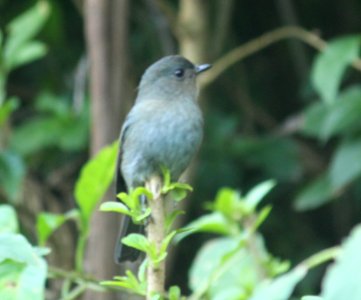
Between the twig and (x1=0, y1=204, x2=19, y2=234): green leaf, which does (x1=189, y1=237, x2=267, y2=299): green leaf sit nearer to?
(x1=0, y1=204, x2=19, y2=234): green leaf

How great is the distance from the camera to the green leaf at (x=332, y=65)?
2969 mm

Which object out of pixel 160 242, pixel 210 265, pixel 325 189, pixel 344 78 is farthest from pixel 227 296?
pixel 344 78

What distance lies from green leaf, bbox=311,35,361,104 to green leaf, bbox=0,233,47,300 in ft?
5.57

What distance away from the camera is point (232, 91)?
13.6 ft

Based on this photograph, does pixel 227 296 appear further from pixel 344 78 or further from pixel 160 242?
pixel 344 78

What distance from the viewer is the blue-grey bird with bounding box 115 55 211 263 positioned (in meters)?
2.28

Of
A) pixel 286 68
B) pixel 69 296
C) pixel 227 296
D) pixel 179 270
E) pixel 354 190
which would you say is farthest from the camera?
pixel 286 68

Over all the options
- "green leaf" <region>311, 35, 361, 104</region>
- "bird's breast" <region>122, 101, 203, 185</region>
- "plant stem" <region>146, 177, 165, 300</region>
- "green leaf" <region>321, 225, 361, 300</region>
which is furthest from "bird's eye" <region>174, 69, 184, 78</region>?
"green leaf" <region>321, 225, 361, 300</region>

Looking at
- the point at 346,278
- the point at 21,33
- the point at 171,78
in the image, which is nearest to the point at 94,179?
the point at 171,78

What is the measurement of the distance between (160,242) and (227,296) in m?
0.33

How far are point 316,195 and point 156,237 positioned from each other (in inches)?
86.0

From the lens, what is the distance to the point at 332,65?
10.1 ft

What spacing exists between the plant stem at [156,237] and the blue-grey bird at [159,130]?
2.09 feet

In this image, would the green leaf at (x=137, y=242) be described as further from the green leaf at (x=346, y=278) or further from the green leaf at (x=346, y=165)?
the green leaf at (x=346, y=165)
